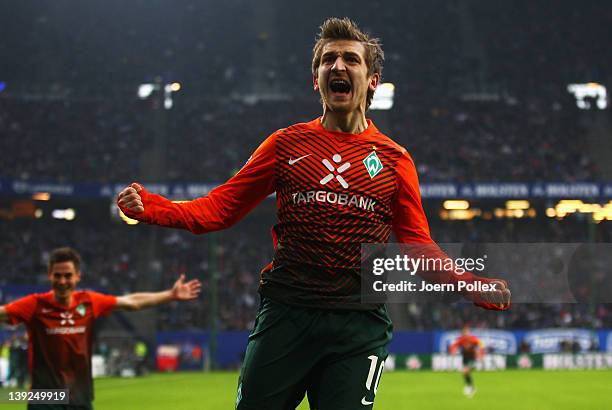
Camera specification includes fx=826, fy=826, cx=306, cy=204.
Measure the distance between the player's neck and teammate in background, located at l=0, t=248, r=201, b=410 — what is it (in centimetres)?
342

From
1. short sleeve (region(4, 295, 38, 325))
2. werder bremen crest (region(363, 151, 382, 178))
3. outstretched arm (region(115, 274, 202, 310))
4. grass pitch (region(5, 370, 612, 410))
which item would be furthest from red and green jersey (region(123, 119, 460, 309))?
grass pitch (region(5, 370, 612, 410))

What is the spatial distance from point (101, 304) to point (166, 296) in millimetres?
865

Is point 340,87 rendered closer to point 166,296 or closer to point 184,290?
point 184,290

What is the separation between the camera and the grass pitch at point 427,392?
18.3m

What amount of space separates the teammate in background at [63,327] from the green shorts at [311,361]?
352 centimetres

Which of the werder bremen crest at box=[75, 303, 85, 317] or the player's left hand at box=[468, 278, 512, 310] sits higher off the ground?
the werder bremen crest at box=[75, 303, 85, 317]

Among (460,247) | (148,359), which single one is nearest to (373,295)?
(460,247)

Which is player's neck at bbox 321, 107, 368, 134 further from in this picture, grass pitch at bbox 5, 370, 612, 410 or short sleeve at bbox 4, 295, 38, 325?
grass pitch at bbox 5, 370, 612, 410

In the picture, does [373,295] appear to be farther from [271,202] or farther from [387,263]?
[271,202]

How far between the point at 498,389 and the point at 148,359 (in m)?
13.7

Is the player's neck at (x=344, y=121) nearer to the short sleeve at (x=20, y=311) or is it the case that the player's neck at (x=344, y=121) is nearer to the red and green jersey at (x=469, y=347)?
the short sleeve at (x=20, y=311)

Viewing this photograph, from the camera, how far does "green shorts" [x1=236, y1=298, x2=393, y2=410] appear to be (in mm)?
3889

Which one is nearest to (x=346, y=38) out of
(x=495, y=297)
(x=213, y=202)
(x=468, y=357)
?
(x=213, y=202)

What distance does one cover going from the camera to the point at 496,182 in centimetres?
3872
